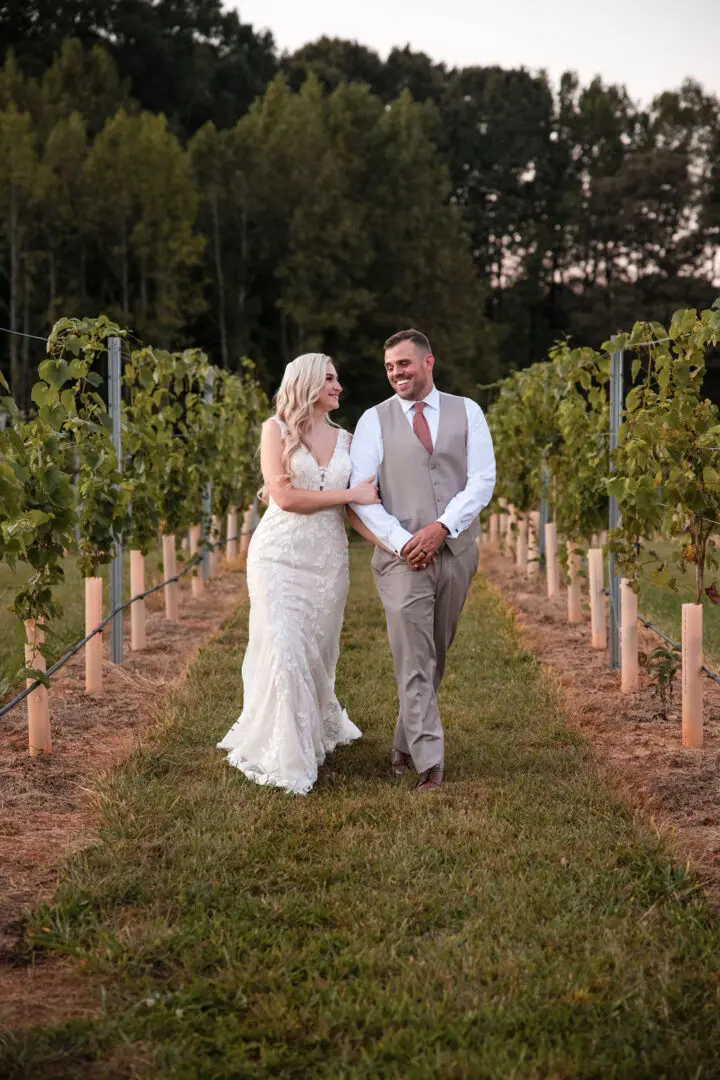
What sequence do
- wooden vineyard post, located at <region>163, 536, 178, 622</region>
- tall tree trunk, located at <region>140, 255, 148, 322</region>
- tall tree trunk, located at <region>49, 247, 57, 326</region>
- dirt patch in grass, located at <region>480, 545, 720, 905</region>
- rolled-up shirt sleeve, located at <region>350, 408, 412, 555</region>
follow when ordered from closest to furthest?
dirt patch in grass, located at <region>480, 545, 720, 905</region>
rolled-up shirt sleeve, located at <region>350, 408, 412, 555</region>
wooden vineyard post, located at <region>163, 536, 178, 622</region>
tall tree trunk, located at <region>49, 247, 57, 326</region>
tall tree trunk, located at <region>140, 255, 148, 322</region>

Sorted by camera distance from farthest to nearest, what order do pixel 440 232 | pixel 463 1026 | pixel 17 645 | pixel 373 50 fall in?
pixel 373 50 < pixel 440 232 < pixel 17 645 < pixel 463 1026

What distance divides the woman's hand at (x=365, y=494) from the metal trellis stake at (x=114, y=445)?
260 centimetres

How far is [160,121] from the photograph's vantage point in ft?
104

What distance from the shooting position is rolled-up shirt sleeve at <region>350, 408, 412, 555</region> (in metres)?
4.80

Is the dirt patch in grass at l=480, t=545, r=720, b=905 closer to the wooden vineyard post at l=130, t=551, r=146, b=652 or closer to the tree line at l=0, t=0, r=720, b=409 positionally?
the wooden vineyard post at l=130, t=551, r=146, b=652

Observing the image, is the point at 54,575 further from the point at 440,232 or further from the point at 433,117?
the point at 433,117

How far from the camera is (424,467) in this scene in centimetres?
482

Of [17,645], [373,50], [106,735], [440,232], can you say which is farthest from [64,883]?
[373,50]

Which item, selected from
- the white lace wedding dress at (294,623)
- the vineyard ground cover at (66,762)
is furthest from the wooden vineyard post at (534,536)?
the white lace wedding dress at (294,623)

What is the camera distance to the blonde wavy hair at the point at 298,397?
196 inches

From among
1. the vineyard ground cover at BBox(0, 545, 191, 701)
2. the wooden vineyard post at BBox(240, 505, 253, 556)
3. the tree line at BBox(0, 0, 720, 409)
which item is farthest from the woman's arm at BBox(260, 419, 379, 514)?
the tree line at BBox(0, 0, 720, 409)

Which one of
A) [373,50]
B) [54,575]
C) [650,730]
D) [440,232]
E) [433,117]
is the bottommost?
[650,730]

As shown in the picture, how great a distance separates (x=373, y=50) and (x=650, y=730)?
46.5m

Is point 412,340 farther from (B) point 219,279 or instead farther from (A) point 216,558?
(B) point 219,279
